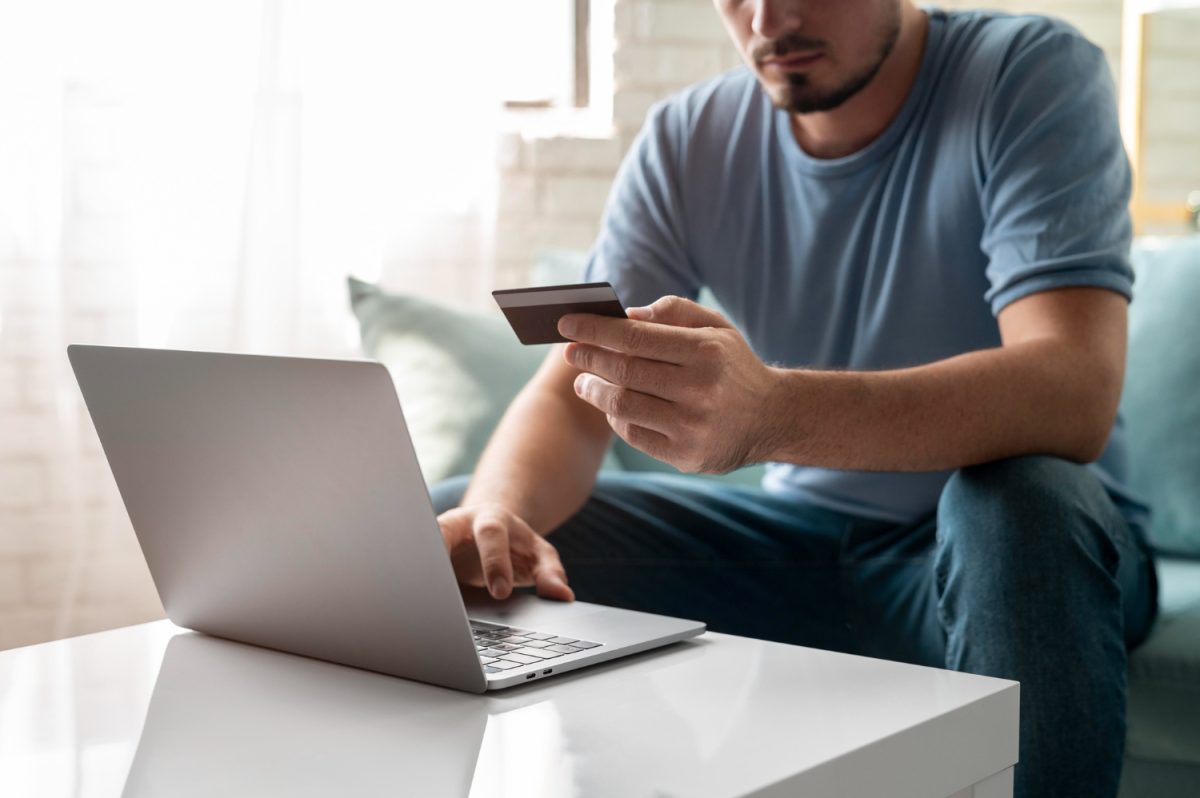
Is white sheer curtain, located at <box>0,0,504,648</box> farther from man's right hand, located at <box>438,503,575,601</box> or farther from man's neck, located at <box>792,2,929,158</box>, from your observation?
man's right hand, located at <box>438,503,575,601</box>

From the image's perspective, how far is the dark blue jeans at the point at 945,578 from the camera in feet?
3.19

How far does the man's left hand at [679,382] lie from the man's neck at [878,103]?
2.10 feet

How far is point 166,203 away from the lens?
6.70 ft

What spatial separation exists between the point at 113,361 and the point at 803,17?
905 mm

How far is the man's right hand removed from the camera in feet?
3.15

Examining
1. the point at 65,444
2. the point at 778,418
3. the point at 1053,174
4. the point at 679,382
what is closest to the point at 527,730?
the point at 679,382

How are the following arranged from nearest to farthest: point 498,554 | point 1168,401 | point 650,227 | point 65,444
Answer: point 498,554, point 650,227, point 1168,401, point 65,444

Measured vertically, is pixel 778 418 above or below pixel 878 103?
below

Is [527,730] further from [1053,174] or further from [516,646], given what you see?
[1053,174]

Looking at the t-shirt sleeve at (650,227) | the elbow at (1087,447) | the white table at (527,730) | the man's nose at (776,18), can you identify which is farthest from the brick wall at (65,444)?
the elbow at (1087,447)

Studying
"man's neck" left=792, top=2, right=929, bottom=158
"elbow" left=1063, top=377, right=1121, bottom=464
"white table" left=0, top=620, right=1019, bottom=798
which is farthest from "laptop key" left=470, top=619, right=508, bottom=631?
"man's neck" left=792, top=2, right=929, bottom=158

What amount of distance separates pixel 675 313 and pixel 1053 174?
0.58 m

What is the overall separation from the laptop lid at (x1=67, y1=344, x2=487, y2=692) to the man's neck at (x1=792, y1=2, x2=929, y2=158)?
94cm

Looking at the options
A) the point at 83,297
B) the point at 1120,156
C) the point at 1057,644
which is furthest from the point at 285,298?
the point at 1057,644
